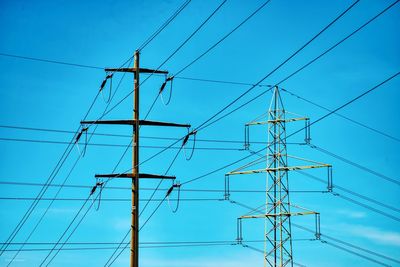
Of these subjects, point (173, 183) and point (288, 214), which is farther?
point (288, 214)

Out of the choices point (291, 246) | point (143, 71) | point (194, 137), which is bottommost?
point (291, 246)

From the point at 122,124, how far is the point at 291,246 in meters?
12.8

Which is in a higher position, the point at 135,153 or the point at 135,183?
the point at 135,153

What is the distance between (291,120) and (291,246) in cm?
811

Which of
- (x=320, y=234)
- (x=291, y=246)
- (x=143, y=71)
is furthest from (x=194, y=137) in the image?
(x=320, y=234)

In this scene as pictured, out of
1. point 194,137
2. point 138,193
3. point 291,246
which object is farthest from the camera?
point 291,246

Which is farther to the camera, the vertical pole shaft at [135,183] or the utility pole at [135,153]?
the utility pole at [135,153]

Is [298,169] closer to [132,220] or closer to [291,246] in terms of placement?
[291,246]

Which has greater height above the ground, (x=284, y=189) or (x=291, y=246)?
(x=284, y=189)

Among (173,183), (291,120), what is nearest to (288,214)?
(291,120)

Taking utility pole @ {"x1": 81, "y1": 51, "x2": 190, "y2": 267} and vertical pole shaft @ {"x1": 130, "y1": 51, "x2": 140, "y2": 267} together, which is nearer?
vertical pole shaft @ {"x1": 130, "y1": 51, "x2": 140, "y2": 267}

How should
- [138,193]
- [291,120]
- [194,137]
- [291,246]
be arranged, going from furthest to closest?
[291,120] → [291,246] → [138,193] → [194,137]

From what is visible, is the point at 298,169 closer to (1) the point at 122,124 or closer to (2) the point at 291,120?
(2) the point at 291,120

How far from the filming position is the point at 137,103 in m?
34.2
